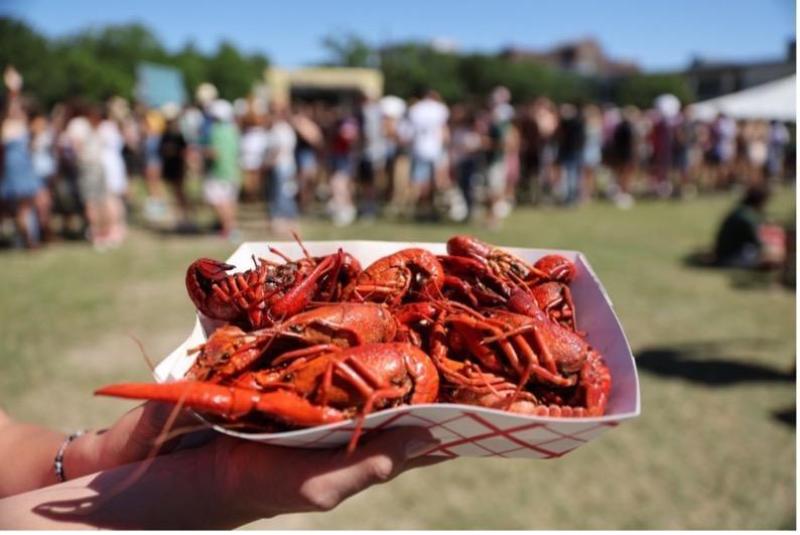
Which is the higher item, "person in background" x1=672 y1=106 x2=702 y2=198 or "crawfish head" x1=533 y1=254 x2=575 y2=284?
"person in background" x1=672 y1=106 x2=702 y2=198

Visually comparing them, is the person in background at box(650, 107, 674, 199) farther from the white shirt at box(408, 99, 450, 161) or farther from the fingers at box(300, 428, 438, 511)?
the fingers at box(300, 428, 438, 511)

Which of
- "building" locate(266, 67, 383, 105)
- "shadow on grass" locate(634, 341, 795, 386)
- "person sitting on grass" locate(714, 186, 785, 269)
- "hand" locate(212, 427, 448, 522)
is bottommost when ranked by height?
"shadow on grass" locate(634, 341, 795, 386)

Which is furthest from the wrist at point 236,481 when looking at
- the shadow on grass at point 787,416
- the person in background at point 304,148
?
the person in background at point 304,148

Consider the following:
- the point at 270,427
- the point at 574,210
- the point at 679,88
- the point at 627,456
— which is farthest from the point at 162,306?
the point at 679,88

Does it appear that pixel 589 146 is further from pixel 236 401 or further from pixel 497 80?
pixel 497 80

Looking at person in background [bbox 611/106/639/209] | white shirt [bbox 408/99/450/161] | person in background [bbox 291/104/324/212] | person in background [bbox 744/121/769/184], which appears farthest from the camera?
person in background [bbox 744/121/769/184]

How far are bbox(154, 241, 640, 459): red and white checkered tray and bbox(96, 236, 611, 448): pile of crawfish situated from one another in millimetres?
46

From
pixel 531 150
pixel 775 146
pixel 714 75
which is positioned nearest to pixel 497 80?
pixel 714 75

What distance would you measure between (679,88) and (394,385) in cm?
6838

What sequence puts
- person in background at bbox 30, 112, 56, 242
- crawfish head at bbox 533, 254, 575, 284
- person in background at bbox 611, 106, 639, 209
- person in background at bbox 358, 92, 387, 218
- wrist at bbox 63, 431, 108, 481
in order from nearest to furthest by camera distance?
1. wrist at bbox 63, 431, 108, 481
2. crawfish head at bbox 533, 254, 575, 284
3. person in background at bbox 30, 112, 56, 242
4. person in background at bbox 358, 92, 387, 218
5. person in background at bbox 611, 106, 639, 209

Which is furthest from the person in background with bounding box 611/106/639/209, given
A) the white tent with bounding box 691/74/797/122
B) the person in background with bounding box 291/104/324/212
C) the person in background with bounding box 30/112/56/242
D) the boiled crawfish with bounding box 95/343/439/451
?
the boiled crawfish with bounding box 95/343/439/451

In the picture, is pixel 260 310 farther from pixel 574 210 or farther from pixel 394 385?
pixel 574 210

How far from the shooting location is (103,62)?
174 ft

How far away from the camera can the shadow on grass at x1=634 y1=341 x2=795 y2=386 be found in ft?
19.2
